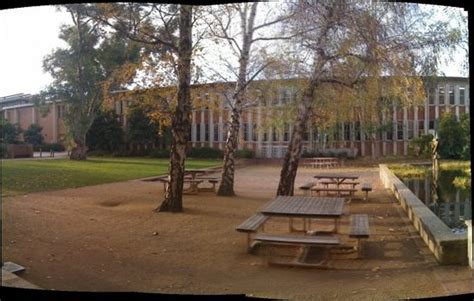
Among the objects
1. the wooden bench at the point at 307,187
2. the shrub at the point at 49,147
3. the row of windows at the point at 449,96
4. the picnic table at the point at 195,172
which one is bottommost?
the wooden bench at the point at 307,187

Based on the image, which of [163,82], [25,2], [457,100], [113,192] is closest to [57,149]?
[113,192]

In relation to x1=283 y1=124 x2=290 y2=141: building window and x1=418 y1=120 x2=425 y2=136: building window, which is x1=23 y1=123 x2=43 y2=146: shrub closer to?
x1=283 y1=124 x2=290 y2=141: building window

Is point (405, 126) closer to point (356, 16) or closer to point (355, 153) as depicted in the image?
point (355, 153)

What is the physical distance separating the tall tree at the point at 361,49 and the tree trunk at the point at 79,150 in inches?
105

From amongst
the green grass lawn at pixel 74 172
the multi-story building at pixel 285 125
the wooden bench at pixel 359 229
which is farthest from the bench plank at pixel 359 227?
the green grass lawn at pixel 74 172

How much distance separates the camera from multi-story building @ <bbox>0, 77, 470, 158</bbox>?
5668 mm

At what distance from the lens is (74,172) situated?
241 inches

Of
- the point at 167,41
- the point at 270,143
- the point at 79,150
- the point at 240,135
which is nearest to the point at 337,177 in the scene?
the point at 270,143

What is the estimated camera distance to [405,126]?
6059 mm

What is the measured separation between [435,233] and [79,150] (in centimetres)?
432

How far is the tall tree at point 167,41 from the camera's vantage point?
6.08 metres

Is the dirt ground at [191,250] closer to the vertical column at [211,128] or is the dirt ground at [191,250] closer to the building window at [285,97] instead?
the vertical column at [211,128]

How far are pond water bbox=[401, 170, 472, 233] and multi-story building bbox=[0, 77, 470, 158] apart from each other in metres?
1.07

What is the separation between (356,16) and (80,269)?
14.7 ft
